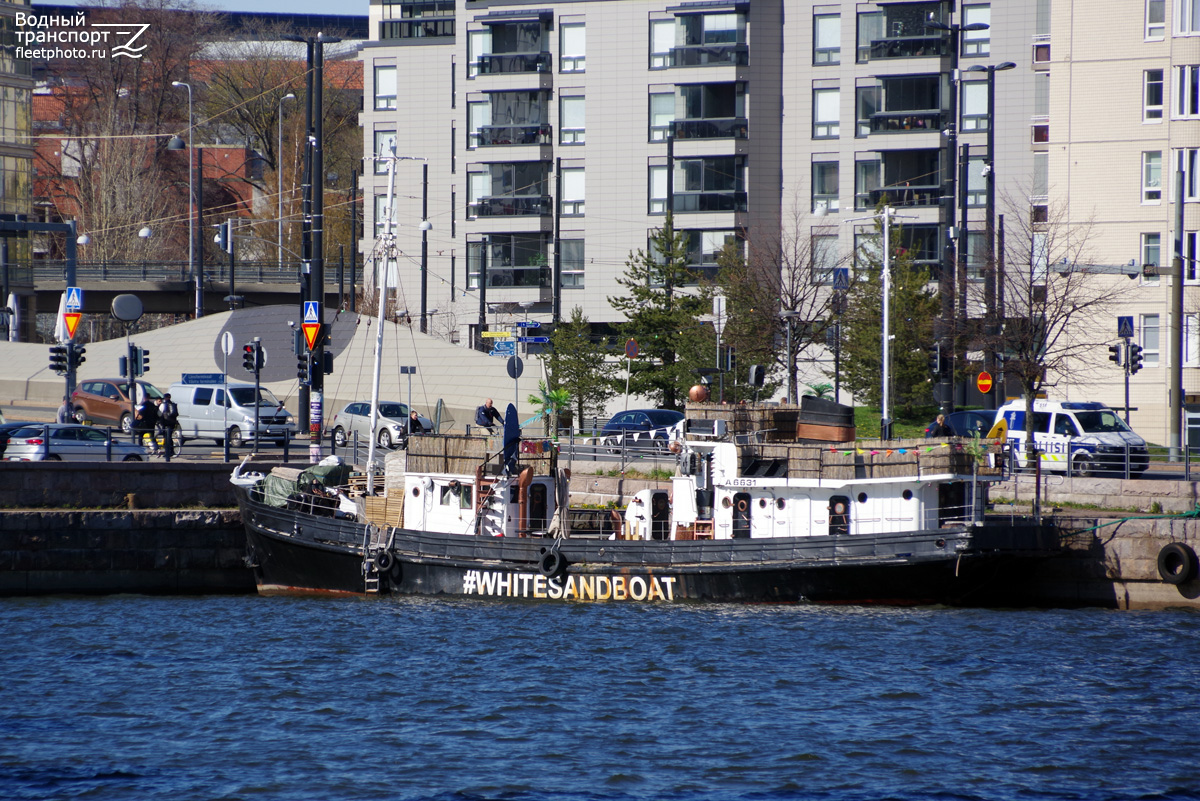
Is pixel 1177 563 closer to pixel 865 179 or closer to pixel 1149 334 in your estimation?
pixel 1149 334

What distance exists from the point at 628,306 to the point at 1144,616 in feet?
91.3

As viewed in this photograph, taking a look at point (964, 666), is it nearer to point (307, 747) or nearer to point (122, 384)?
point (307, 747)

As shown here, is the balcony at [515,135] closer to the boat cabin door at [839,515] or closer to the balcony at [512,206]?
the balcony at [512,206]

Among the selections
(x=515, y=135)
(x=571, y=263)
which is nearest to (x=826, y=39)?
(x=515, y=135)

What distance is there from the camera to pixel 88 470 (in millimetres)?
30312

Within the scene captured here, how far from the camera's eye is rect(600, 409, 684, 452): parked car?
117ft

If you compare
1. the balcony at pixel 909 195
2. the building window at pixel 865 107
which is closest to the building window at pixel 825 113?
the building window at pixel 865 107

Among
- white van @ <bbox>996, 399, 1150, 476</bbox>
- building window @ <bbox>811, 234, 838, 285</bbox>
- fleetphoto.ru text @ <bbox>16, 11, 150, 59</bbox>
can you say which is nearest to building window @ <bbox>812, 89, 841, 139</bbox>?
building window @ <bbox>811, 234, 838, 285</bbox>

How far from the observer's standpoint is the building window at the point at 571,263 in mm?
62250

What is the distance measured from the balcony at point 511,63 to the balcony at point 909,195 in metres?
15.8

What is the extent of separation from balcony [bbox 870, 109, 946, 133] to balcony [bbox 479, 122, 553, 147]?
1432 centimetres

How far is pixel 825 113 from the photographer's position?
196ft

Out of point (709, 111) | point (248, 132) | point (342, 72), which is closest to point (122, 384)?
point (709, 111)

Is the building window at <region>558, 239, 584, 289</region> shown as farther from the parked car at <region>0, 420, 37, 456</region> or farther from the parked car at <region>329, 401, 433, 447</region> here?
the parked car at <region>0, 420, 37, 456</region>
